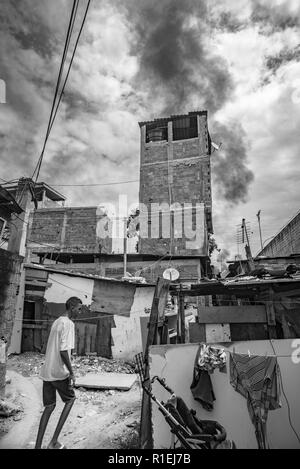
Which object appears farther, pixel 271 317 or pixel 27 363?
pixel 27 363

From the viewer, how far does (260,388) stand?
4508 millimetres

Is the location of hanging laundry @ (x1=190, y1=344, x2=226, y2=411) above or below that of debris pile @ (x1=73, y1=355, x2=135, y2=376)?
above

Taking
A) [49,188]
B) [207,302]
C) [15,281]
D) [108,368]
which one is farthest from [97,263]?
[49,188]

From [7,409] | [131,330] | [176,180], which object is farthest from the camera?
[176,180]

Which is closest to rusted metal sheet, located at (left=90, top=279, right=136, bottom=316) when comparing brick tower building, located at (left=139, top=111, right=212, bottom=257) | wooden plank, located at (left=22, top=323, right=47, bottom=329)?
wooden plank, located at (left=22, top=323, right=47, bottom=329)

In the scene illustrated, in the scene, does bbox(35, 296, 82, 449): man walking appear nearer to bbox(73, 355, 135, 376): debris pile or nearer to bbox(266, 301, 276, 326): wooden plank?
bbox(73, 355, 135, 376): debris pile

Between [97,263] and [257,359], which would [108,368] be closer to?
[257,359]

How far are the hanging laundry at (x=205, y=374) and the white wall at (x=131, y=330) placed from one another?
6.94 meters

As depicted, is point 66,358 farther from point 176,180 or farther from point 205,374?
point 176,180

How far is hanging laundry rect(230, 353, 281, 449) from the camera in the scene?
4.45 m

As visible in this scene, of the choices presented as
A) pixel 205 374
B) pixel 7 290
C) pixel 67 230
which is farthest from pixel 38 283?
pixel 67 230

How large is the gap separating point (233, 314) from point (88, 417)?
4.76m

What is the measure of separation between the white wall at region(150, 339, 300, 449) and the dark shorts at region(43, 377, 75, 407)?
1.56 m

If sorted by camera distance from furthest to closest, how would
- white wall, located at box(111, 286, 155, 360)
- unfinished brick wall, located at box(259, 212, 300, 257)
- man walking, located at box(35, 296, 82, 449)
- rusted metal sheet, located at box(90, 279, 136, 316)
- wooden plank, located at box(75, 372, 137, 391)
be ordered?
unfinished brick wall, located at box(259, 212, 300, 257) < rusted metal sheet, located at box(90, 279, 136, 316) < white wall, located at box(111, 286, 155, 360) < wooden plank, located at box(75, 372, 137, 391) < man walking, located at box(35, 296, 82, 449)
